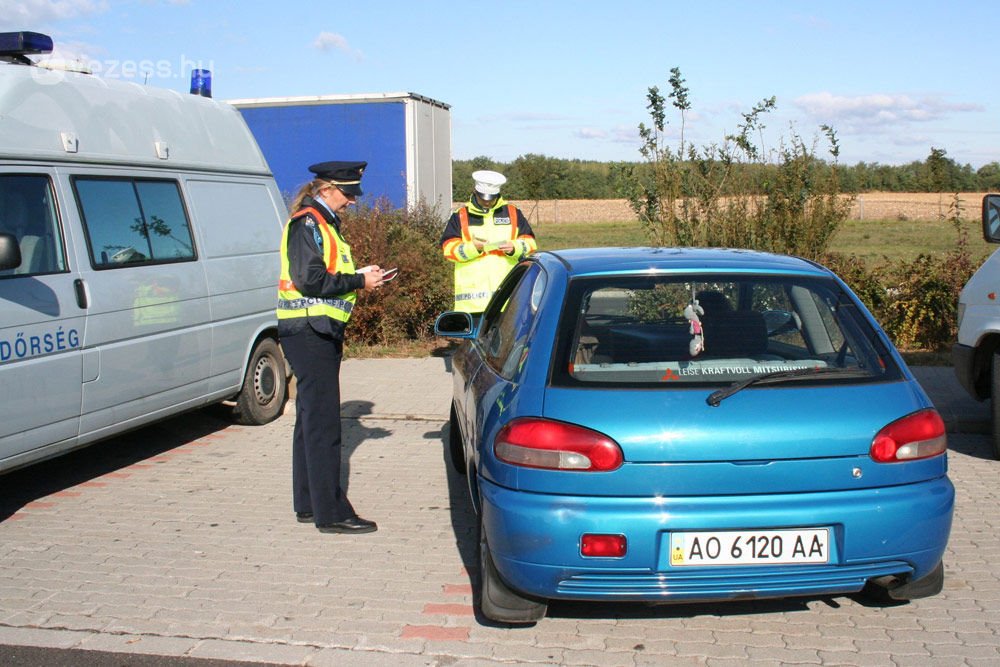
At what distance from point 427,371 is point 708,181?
12.8 feet

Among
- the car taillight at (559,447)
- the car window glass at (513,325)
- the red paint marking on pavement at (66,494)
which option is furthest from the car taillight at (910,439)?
the red paint marking on pavement at (66,494)

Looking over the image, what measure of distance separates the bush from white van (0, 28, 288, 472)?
130 inches

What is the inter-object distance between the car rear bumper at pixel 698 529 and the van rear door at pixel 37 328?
3089 mm

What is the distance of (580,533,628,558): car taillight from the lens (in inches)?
144

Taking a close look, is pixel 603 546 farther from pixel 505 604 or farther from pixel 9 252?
pixel 9 252

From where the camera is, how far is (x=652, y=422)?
371 centimetres

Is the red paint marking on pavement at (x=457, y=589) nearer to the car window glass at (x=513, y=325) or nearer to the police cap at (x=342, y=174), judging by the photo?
the car window glass at (x=513, y=325)

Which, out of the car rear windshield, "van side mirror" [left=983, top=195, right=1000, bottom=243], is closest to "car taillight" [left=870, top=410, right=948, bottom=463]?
the car rear windshield

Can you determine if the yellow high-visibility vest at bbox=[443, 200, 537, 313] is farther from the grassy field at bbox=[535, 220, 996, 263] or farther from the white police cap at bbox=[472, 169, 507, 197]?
the grassy field at bbox=[535, 220, 996, 263]

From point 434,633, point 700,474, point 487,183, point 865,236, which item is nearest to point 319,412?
point 434,633

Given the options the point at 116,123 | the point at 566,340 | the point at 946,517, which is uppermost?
the point at 116,123

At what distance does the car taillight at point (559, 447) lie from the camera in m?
3.69

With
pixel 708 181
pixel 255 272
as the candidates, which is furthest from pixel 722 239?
pixel 255 272

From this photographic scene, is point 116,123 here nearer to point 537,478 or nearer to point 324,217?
point 324,217
